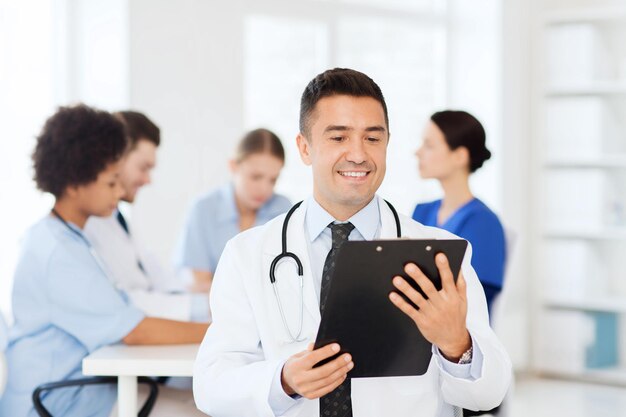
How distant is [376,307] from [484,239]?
1411 mm

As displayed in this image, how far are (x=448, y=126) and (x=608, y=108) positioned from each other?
2591 millimetres

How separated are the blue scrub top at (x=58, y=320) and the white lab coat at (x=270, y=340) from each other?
0.71 m

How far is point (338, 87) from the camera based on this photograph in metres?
1.95

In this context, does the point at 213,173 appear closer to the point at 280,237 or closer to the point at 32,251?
the point at 32,251

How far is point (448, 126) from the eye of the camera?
3398 millimetres

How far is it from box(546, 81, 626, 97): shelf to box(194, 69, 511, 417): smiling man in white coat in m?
→ 3.80

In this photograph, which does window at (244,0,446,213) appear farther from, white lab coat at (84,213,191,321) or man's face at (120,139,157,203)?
white lab coat at (84,213,191,321)

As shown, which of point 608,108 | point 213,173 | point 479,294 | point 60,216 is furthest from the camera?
point 608,108

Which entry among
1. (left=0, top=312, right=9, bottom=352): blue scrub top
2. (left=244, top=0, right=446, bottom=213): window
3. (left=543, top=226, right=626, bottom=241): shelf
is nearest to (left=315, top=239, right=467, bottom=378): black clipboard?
(left=0, top=312, right=9, bottom=352): blue scrub top

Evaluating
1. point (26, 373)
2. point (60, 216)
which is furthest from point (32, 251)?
point (26, 373)

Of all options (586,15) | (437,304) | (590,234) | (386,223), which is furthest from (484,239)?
(586,15)

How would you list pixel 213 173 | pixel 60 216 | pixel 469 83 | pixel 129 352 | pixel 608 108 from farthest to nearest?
pixel 469 83 < pixel 608 108 < pixel 213 173 < pixel 60 216 < pixel 129 352

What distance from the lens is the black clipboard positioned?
1655 mm

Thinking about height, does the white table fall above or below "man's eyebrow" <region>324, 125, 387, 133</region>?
below
